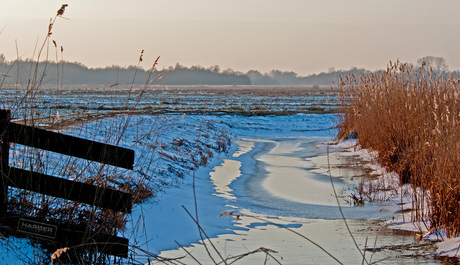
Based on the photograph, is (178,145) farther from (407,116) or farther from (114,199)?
(114,199)

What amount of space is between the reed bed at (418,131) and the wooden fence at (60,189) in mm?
3242

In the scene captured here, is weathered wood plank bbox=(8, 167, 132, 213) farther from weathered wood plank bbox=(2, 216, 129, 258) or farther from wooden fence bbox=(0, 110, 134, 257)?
A: weathered wood plank bbox=(2, 216, 129, 258)

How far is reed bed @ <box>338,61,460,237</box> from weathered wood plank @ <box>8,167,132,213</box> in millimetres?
3188

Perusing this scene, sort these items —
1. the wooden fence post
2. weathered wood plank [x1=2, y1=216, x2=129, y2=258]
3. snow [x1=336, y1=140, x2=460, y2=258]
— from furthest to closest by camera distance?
snow [x1=336, y1=140, x2=460, y2=258] → the wooden fence post → weathered wood plank [x1=2, y1=216, x2=129, y2=258]

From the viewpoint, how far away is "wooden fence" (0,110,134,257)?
440cm

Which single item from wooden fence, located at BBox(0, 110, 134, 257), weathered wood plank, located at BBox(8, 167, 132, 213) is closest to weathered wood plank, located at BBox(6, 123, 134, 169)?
wooden fence, located at BBox(0, 110, 134, 257)

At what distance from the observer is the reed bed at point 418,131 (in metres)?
5.55

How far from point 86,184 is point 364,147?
34.0 ft

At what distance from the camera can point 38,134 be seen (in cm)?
466

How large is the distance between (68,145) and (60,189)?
40 cm

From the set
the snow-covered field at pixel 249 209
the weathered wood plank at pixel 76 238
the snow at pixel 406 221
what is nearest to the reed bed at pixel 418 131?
the snow at pixel 406 221

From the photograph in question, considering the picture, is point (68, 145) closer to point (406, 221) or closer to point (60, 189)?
point (60, 189)

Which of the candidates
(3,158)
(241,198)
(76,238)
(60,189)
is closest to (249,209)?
(241,198)

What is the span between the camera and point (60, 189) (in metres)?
4.43
